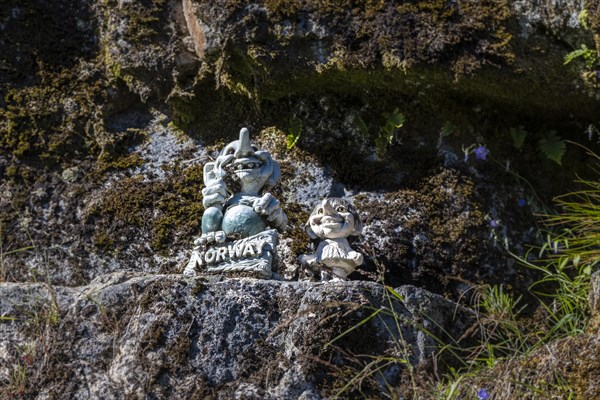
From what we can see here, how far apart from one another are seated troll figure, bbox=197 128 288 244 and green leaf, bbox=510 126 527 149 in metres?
1.80

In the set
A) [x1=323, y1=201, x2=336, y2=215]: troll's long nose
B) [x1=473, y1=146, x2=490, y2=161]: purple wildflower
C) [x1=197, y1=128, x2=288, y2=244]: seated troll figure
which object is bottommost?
[x1=473, y1=146, x2=490, y2=161]: purple wildflower

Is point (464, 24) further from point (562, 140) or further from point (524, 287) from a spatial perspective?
point (524, 287)

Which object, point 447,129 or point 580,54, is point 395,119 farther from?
point 580,54

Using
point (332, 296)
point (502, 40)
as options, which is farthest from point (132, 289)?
point (502, 40)

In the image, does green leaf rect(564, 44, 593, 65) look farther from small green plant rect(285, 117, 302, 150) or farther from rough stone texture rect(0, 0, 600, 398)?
small green plant rect(285, 117, 302, 150)

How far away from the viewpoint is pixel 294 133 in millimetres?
6262

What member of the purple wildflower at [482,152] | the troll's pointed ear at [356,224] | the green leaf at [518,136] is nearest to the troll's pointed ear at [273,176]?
the troll's pointed ear at [356,224]

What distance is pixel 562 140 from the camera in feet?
20.8

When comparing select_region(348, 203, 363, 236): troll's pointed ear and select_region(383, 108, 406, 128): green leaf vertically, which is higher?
select_region(383, 108, 406, 128): green leaf

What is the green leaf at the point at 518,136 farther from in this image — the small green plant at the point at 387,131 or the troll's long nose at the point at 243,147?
the troll's long nose at the point at 243,147

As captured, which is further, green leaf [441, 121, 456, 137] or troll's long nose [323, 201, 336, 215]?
green leaf [441, 121, 456, 137]

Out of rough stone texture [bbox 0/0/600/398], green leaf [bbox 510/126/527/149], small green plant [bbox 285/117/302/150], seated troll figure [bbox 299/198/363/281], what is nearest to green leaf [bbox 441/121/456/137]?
rough stone texture [bbox 0/0/600/398]

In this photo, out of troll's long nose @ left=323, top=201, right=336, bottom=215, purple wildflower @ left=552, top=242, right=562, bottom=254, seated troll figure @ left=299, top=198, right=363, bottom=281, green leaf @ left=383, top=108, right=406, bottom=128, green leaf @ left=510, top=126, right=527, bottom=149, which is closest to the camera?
seated troll figure @ left=299, top=198, right=363, bottom=281

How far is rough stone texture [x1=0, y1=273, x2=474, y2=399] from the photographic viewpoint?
4484 millimetres
